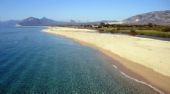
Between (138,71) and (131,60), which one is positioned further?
(131,60)

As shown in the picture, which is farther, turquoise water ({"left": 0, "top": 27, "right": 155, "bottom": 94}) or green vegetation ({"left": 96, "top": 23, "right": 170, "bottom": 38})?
green vegetation ({"left": 96, "top": 23, "right": 170, "bottom": 38})

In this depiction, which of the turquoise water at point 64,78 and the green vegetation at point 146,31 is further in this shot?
the green vegetation at point 146,31

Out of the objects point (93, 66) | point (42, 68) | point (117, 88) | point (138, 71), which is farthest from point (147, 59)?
point (42, 68)

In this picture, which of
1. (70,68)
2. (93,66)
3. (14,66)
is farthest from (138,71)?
(14,66)

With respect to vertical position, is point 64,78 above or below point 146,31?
below

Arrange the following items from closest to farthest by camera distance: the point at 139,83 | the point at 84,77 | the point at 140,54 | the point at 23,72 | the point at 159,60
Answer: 1. the point at 139,83
2. the point at 84,77
3. the point at 23,72
4. the point at 159,60
5. the point at 140,54

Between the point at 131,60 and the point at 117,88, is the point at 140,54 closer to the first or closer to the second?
the point at 131,60

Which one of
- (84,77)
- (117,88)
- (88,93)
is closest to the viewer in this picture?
(88,93)

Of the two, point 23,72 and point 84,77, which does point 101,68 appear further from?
point 23,72

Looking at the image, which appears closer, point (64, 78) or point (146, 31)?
point (64, 78)
